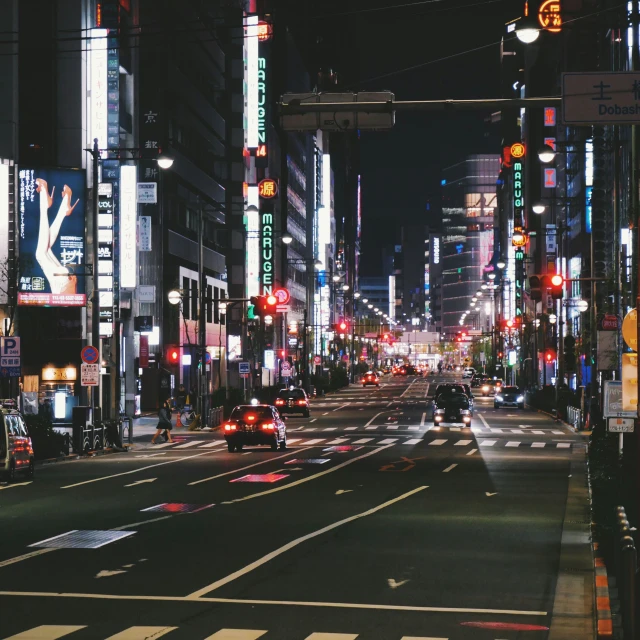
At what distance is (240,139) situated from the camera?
108 m

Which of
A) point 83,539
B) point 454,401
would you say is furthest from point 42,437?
point 454,401

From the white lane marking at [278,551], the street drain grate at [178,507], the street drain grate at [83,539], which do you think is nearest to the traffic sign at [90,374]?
the street drain grate at [178,507]

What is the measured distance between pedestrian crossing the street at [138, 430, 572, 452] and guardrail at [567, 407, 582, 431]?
940cm

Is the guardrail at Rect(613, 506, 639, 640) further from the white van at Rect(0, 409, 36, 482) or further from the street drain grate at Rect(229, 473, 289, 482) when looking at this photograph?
the white van at Rect(0, 409, 36, 482)

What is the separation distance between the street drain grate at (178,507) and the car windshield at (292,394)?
5065cm

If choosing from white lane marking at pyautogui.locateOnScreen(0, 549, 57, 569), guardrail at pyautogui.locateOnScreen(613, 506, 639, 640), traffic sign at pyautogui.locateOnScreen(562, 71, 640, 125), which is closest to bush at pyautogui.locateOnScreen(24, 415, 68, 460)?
white lane marking at pyautogui.locateOnScreen(0, 549, 57, 569)

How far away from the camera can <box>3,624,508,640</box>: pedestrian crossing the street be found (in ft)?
38.0

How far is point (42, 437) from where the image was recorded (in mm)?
39688

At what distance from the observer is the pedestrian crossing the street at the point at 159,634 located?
11.6m

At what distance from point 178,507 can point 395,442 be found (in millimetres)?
25775

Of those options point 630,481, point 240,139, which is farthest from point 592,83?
point 240,139

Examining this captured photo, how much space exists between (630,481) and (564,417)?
55.3 meters

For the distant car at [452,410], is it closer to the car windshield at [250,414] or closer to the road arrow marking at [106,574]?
the car windshield at [250,414]

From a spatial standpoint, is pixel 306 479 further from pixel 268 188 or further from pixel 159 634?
pixel 268 188
